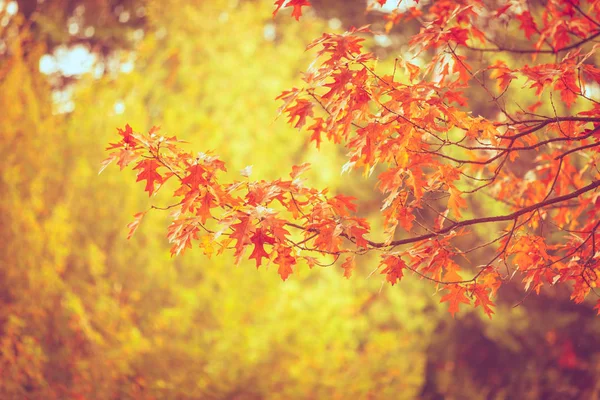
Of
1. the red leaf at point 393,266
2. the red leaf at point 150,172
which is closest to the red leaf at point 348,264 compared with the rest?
the red leaf at point 393,266

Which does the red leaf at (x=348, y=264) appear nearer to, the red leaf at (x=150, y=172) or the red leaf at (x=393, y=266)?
the red leaf at (x=393, y=266)

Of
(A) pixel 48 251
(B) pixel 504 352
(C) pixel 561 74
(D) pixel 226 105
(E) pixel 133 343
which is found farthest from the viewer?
(B) pixel 504 352


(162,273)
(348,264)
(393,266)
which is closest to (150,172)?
(348,264)

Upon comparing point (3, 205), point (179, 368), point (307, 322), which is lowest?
point (179, 368)

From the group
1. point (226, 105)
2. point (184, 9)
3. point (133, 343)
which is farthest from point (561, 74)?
point (184, 9)

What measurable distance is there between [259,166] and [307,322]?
5.31ft

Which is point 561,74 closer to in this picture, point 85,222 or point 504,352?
point 85,222

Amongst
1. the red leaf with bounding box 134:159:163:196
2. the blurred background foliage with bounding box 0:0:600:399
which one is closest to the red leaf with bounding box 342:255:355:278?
the red leaf with bounding box 134:159:163:196

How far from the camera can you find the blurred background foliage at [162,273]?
525cm

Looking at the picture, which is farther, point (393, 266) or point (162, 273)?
point (162, 273)

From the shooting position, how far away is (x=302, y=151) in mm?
7898

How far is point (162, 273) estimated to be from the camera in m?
5.53

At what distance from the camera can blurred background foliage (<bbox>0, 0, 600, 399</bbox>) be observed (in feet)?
17.2

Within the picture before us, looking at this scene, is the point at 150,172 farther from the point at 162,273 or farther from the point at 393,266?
the point at 162,273
